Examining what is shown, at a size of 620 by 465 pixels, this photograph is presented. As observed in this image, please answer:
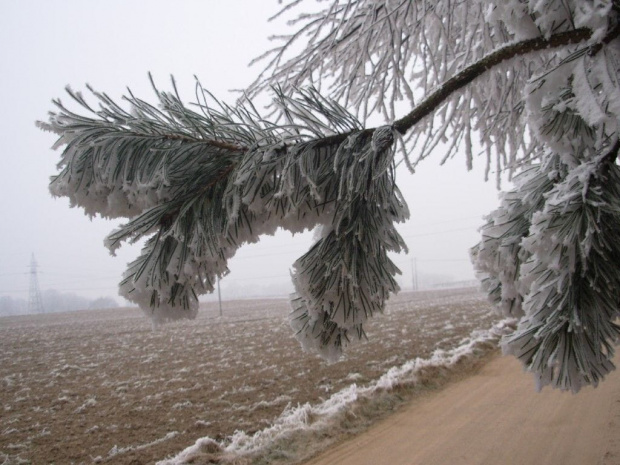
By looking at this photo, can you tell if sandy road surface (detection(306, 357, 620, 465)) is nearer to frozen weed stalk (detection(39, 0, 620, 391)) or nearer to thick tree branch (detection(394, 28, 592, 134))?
frozen weed stalk (detection(39, 0, 620, 391))

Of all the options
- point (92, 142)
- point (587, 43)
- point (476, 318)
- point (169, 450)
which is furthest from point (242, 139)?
point (476, 318)

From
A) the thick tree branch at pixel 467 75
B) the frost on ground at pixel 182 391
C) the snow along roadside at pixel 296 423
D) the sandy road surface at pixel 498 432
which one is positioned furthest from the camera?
the frost on ground at pixel 182 391

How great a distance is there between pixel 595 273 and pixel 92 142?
1638 millimetres

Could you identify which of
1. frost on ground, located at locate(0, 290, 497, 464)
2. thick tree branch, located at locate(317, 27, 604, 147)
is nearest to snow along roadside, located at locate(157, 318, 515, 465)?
frost on ground, located at locate(0, 290, 497, 464)

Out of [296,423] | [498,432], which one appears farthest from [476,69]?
[296,423]

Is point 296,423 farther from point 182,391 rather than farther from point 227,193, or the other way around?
point 227,193

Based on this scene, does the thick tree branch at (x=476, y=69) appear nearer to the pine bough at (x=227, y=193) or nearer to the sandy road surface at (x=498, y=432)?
the pine bough at (x=227, y=193)

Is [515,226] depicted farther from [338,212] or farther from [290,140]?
[290,140]

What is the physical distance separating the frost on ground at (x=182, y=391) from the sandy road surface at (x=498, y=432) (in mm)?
973

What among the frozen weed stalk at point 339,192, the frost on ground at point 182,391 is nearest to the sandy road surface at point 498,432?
the frost on ground at point 182,391

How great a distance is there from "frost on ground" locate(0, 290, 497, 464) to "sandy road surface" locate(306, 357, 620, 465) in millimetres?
973

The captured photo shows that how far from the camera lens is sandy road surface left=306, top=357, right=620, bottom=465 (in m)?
4.36

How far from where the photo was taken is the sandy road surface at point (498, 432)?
14.3ft

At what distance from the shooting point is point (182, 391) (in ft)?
29.2
